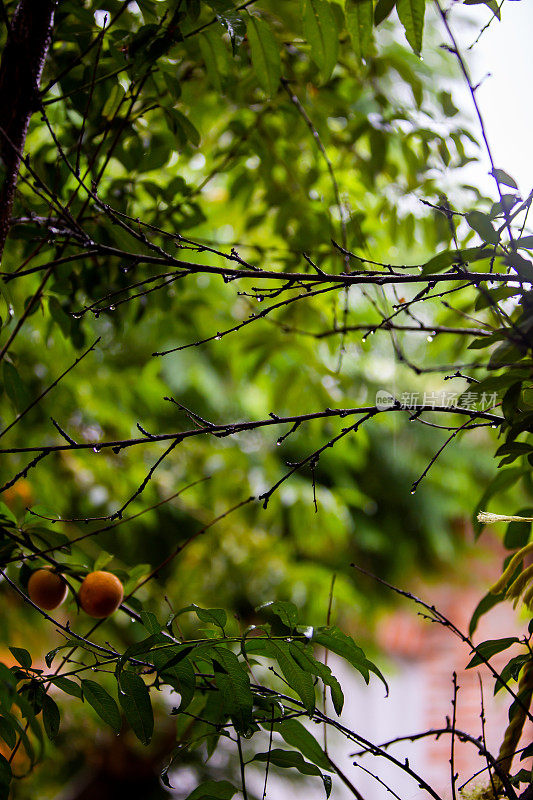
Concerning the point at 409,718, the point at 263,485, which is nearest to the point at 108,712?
the point at 263,485

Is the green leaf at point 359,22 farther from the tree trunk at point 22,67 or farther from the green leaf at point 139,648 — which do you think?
the green leaf at point 139,648

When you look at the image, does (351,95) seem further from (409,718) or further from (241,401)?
(409,718)

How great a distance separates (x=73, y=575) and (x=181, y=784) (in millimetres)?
1625

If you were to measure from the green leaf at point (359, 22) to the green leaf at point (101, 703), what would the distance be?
455mm

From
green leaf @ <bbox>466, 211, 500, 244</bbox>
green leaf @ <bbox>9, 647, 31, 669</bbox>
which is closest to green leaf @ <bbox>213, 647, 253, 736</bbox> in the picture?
green leaf @ <bbox>9, 647, 31, 669</bbox>

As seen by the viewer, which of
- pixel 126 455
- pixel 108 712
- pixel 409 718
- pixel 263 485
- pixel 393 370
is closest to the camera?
pixel 108 712

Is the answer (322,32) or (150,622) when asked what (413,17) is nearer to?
(322,32)

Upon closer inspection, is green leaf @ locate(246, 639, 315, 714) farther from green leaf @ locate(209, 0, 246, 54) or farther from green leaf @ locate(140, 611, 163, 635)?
green leaf @ locate(209, 0, 246, 54)

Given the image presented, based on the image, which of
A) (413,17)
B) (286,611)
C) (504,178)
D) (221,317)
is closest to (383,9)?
(413,17)

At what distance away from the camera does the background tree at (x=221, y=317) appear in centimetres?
34

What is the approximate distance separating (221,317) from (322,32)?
35.6 inches

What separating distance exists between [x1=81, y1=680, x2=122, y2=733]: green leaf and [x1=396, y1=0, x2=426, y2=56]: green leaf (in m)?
0.44

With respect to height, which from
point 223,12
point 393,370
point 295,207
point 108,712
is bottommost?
point 108,712

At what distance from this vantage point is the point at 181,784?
1.79 meters
